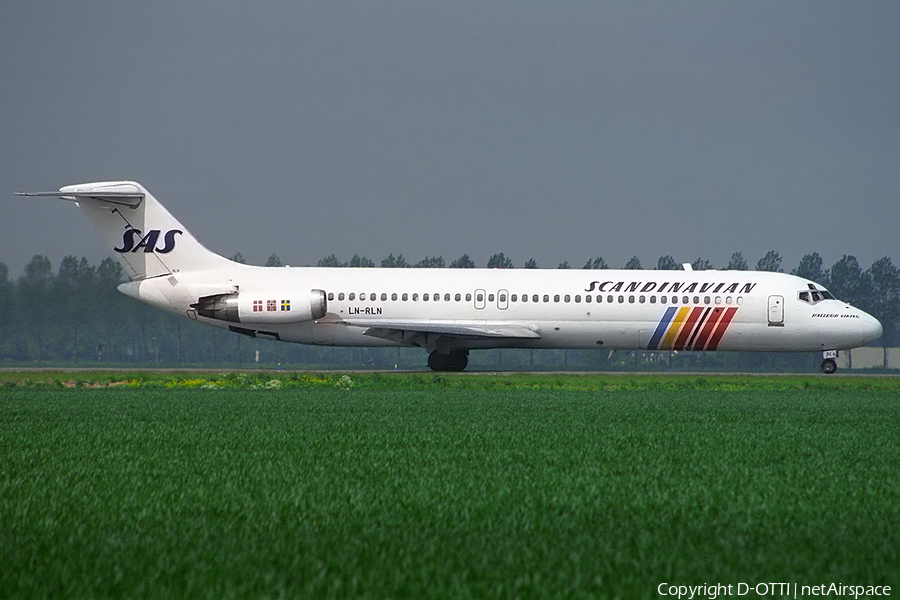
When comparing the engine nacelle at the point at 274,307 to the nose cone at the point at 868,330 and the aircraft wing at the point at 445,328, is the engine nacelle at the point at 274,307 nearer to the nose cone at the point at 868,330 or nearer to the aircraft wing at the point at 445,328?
the aircraft wing at the point at 445,328

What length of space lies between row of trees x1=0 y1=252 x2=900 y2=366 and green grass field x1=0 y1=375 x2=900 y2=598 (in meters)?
76.7

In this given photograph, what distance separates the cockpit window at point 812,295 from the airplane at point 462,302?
0.05 m

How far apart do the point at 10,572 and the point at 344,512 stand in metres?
2.13

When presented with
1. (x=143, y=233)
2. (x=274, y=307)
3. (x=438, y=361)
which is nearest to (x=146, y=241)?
(x=143, y=233)

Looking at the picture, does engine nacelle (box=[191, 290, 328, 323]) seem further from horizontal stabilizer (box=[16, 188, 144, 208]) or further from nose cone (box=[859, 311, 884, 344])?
nose cone (box=[859, 311, 884, 344])

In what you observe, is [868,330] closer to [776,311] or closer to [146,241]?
[776,311]

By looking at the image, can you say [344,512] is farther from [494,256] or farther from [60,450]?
[494,256]

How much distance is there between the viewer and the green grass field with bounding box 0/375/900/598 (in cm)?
477

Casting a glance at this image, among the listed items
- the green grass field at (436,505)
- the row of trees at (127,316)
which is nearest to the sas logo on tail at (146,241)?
the green grass field at (436,505)

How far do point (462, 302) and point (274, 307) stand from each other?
6262 mm

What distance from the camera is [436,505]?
653 centimetres

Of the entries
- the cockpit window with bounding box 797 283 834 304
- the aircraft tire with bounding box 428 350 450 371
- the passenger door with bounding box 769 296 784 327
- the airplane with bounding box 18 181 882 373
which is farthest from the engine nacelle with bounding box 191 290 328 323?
the cockpit window with bounding box 797 283 834 304

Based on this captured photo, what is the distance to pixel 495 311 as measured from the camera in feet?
106

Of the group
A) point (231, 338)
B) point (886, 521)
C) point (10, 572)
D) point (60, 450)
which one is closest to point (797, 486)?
point (886, 521)
